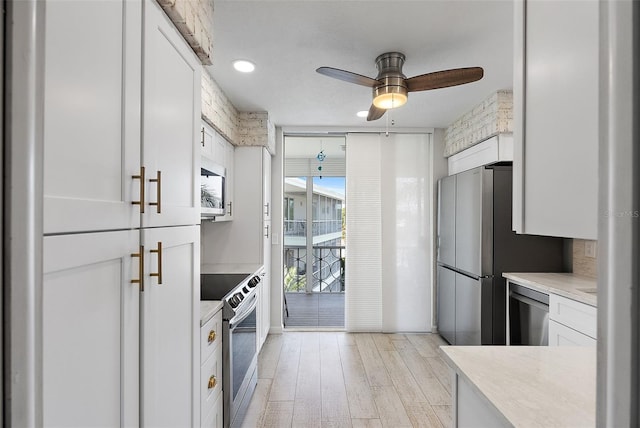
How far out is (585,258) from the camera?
2.85 metres

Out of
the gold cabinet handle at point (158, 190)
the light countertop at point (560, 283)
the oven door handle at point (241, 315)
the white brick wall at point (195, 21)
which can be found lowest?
the oven door handle at point (241, 315)

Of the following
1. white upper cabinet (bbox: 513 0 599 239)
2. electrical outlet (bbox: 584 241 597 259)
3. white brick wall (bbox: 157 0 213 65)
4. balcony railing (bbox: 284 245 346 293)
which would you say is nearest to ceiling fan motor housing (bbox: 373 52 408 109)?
white brick wall (bbox: 157 0 213 65)

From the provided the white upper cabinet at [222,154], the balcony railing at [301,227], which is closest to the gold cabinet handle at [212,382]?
→ the white upper cabinet at [222,154]

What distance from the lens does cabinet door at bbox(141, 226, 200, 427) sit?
1.02 m

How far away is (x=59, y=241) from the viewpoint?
2.17ft

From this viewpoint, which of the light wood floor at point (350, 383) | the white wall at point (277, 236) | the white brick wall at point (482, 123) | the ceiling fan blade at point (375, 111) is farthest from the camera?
the white wall at point (277, 236)

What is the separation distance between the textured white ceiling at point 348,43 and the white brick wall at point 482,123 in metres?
0.11

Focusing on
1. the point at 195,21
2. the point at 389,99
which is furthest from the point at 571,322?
the point at 195,21

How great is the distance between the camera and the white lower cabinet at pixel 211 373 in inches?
67.8

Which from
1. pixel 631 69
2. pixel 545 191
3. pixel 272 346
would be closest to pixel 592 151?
pixel 545 191

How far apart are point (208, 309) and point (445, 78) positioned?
1905mm

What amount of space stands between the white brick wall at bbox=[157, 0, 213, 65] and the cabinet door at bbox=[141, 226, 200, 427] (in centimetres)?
70

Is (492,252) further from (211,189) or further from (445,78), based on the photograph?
(211,189)

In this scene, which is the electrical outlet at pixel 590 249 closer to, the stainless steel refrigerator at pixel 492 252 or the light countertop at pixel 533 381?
the stainless steel refrigerator at pixel 492 252
